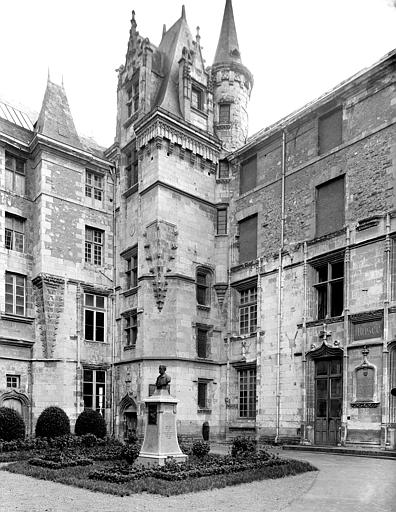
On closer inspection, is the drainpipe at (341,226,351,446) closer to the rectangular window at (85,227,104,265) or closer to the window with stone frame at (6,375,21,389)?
the rectangular window at (85,227,104,265)

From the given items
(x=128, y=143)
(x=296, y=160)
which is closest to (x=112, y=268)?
(x=128, y=143)

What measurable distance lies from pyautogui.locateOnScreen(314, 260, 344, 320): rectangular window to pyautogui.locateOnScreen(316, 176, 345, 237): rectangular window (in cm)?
A: 145

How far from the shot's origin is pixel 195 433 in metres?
26.0

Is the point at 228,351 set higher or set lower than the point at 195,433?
higher

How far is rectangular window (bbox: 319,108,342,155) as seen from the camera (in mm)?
24156

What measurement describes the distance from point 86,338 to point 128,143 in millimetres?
10070

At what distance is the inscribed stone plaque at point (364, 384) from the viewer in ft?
68.1

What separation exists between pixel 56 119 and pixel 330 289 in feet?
53.9

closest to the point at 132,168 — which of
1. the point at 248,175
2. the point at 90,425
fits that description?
the point at 248,175

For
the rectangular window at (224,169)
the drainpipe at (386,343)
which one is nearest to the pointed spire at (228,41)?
the rectangular window at (224,169)

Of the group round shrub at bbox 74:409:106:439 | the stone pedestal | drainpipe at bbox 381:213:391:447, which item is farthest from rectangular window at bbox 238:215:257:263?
the stone pedestal

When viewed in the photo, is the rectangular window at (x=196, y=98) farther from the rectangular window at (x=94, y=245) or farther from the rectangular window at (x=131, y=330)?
the rectangular window at (x=131, y=330)

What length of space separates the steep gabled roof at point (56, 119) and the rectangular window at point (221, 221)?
778 cm

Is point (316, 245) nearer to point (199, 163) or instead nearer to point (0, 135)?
point (199, 163)
